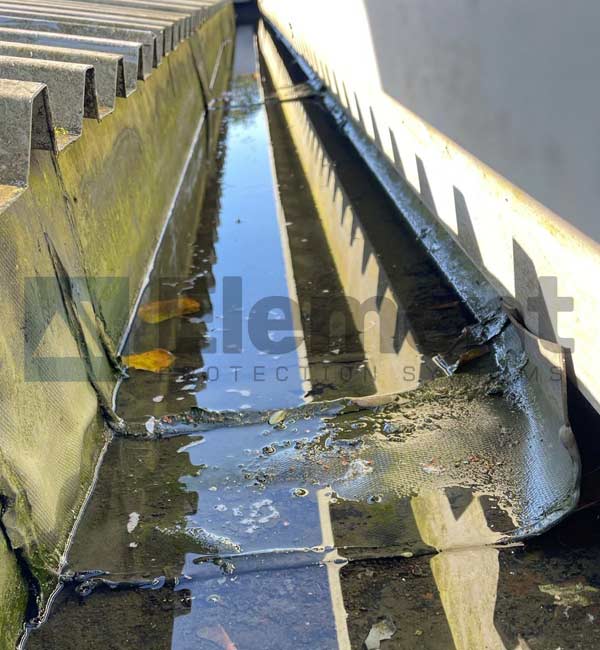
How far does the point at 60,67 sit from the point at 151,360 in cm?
131

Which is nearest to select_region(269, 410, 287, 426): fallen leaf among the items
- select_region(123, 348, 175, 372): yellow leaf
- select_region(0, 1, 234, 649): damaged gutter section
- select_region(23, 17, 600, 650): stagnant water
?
select_region(23, 17, 600, 650): stagnant water

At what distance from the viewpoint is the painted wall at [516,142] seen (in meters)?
2.51

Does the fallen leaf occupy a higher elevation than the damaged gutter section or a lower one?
lower

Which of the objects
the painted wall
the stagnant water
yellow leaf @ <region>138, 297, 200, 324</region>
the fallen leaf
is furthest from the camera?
yellow leaf @ <region>138, 297, 200, 324</region>

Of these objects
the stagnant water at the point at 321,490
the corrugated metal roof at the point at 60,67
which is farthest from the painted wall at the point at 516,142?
the corrugated metal roof at the point at 60,67

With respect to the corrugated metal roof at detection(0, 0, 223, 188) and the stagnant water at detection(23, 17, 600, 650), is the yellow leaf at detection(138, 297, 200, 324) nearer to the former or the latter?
the stagnant water at detection(23, 17, 600, 650)

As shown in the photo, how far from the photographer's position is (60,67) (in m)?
3.23

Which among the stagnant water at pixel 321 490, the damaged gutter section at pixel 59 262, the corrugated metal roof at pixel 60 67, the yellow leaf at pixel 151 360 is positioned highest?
the corrugated metal roof at pixel 60 67

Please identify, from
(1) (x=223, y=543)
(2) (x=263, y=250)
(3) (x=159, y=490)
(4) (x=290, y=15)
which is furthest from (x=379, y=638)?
(4) (x=290, y=15)

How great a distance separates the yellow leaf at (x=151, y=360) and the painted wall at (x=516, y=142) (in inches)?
61.1

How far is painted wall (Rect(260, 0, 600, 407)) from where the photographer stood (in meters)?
2.51

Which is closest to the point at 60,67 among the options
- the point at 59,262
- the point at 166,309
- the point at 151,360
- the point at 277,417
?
the point at 59,262

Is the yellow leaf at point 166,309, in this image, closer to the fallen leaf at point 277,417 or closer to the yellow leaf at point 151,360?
the yellow leaf at point 151,360

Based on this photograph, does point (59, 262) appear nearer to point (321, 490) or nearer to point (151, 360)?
point (151, 360)
